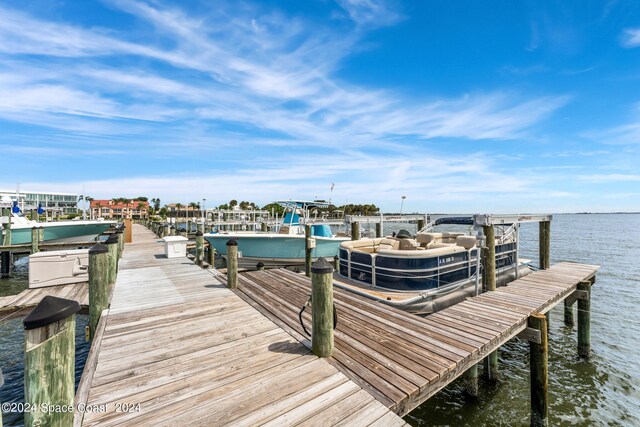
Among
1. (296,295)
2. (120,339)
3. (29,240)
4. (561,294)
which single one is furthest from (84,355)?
(29,240)

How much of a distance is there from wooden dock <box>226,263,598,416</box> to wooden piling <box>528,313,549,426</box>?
1.38 feet

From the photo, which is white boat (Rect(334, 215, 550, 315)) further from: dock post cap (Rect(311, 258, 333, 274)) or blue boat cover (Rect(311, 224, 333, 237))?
blue boat cover (Rect(311, 224, 333, 237))

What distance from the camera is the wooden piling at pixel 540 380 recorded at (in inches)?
219

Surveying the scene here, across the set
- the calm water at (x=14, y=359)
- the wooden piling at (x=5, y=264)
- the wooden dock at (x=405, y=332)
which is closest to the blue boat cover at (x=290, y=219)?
the wooden dock at (x=405, y=332)

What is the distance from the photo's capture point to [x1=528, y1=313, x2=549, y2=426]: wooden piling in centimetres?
557

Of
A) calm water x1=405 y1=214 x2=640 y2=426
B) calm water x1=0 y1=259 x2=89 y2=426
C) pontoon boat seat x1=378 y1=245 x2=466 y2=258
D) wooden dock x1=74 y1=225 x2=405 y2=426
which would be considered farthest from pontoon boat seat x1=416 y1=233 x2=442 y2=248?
calm water x1=0 y1=259 x2=89 y2=426

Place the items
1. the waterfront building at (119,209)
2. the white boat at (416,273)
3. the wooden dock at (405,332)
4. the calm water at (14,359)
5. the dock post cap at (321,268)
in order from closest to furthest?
the wooden dock at (405,332) → the dock post cap at (321,268) → the calm water at (14,359) → the white boat at (416,273) → the waterfront building at (119,209)

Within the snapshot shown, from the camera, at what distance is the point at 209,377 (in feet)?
12.3

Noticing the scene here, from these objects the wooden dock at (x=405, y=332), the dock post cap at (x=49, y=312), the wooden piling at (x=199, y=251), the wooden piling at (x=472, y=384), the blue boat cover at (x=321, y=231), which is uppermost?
the dock post cap at (x=49, y=312)

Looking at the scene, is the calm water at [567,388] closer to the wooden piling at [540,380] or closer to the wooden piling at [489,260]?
the wooden piling at [540,380]

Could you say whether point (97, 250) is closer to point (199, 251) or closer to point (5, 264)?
point (199, 251)

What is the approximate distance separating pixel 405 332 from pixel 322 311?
184cm

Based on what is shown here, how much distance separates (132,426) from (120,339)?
2.31m

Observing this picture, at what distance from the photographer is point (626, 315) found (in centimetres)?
1284
